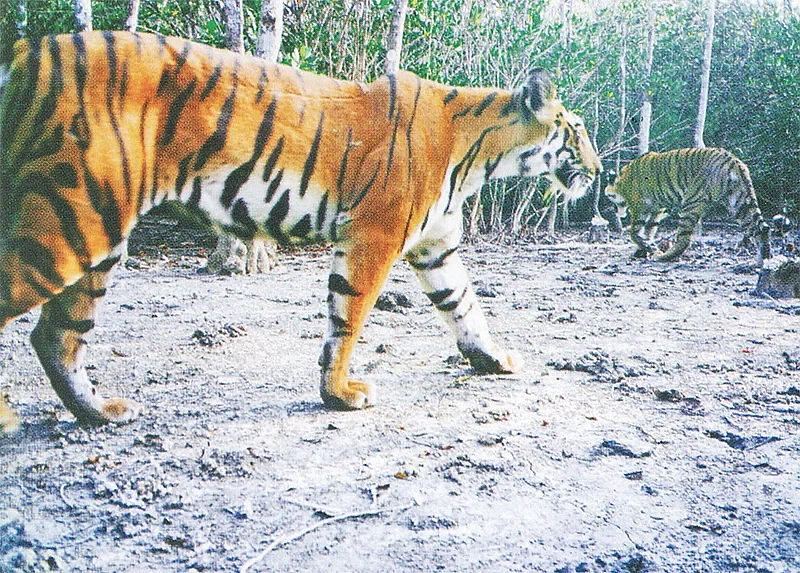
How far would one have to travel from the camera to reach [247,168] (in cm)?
285

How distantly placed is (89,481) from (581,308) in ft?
12.0

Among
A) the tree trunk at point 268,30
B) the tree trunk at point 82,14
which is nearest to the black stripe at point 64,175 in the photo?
the tree trunk at point 82,14

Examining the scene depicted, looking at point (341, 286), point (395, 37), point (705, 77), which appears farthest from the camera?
point (705, 77)

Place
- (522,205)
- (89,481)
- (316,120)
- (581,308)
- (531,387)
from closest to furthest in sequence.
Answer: (89,481) < (316,120) < (531,387) < (581,308) < (522,205)

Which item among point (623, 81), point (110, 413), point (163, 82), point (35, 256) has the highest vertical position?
point (623, 81)

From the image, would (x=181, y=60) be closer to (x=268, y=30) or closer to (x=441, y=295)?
(x=441, y=295)

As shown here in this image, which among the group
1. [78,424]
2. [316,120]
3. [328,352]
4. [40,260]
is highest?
[316,120]

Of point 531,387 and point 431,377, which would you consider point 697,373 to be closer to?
point 531,387

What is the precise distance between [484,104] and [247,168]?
A: 1.12m

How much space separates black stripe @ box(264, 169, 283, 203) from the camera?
292 centimetres

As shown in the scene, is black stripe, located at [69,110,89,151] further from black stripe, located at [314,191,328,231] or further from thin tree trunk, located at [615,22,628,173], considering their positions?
thin tree trunk, located at [615,22,628,173]

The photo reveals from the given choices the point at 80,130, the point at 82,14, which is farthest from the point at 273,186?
the point at 82,14

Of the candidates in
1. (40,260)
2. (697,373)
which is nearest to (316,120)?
(40,260)

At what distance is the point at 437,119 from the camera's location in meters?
3.21
